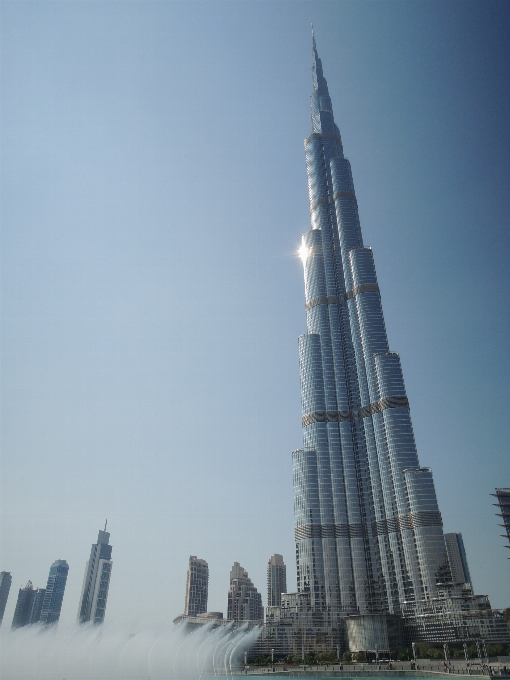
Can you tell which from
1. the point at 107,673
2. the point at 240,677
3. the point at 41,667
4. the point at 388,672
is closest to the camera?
the point at 41,667

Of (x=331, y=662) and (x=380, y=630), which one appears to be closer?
(x=331, y=662)

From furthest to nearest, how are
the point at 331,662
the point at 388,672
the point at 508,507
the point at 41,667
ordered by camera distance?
1. the point at 331,662
2. the point at 388,672
3. the point at 508,507
4. the point at 41,667

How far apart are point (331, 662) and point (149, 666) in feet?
347

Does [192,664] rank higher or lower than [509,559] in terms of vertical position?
lower

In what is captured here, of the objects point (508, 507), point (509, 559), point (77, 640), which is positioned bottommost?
point (77, 640)

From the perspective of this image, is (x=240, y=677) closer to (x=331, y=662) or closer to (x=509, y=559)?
(x=331, y=662)

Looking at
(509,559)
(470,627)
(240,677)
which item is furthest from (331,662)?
(509,559)

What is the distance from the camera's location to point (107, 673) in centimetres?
9819

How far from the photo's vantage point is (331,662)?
184 meters

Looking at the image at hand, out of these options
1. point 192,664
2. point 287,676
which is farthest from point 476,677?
point 192,664

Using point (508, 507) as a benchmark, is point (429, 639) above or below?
below

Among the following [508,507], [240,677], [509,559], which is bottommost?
[240,677]

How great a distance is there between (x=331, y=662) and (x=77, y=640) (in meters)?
119

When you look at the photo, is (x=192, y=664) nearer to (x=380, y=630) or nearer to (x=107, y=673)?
(x=107, y=673)
